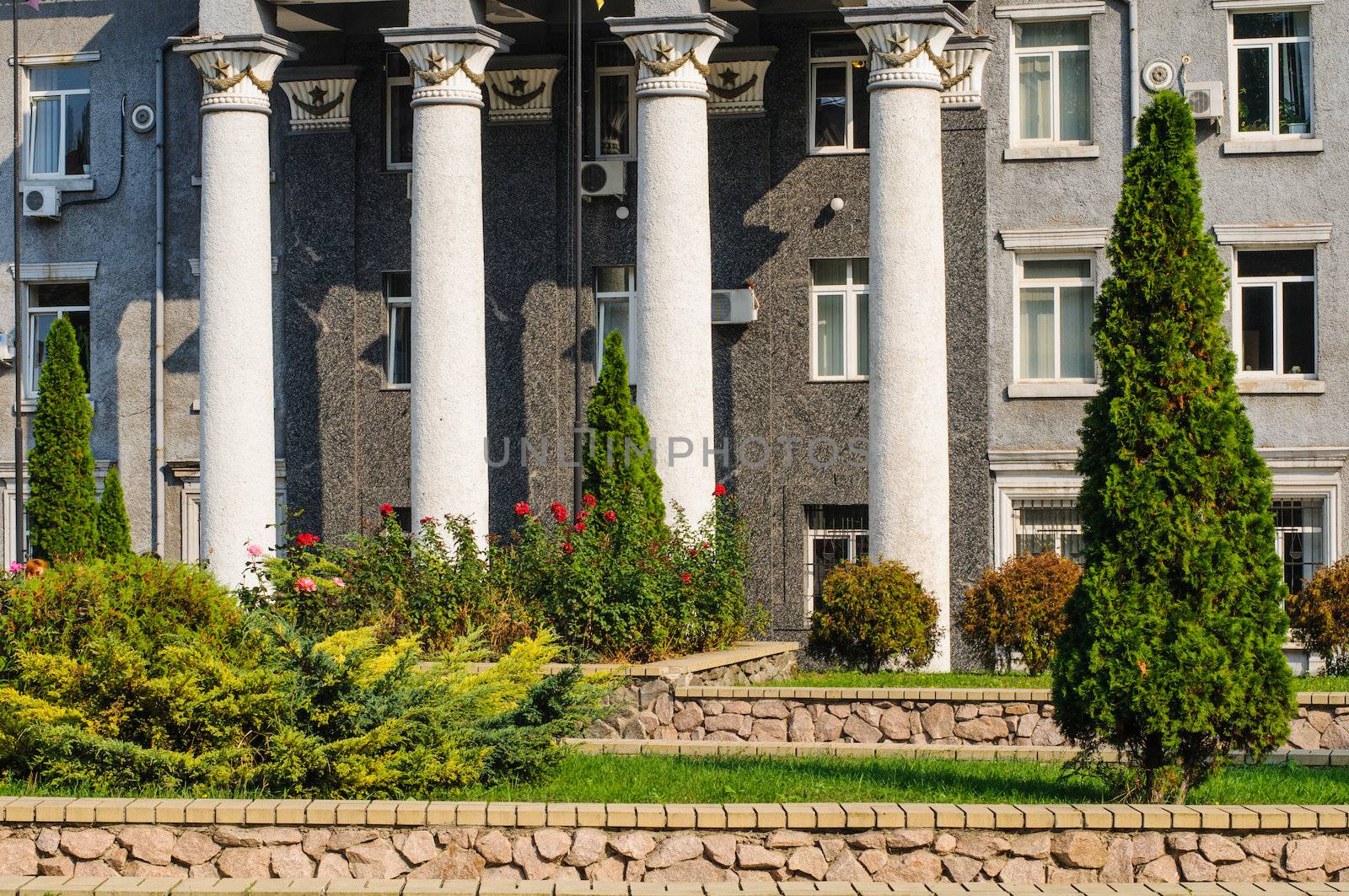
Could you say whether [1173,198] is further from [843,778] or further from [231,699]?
[231,699]

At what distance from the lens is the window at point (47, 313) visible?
28.6 meters

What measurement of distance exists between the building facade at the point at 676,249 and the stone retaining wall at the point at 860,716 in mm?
5783

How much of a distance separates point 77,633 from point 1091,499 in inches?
251

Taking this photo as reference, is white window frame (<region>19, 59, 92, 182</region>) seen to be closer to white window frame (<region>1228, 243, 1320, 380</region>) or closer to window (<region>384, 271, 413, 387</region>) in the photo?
window (<region>384, 271, 413, 387</region>)

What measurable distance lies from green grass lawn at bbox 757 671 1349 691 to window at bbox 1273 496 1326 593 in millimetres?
5809

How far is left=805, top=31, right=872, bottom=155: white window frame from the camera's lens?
Result: 1015 inches

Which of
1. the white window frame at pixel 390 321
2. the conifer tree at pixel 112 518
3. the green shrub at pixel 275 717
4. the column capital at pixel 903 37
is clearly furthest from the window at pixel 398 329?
the green shrub at pixel 275 717

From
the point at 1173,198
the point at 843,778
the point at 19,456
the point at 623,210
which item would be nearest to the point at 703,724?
the point at 843,778

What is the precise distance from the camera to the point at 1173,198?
451 inches

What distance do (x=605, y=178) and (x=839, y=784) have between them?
50.8 ft

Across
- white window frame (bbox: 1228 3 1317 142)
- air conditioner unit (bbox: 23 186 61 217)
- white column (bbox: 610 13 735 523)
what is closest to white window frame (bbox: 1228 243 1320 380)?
white window frame (bbox: 1228 3 1317 142)

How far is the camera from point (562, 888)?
9.90m

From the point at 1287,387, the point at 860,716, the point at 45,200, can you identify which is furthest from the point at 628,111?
the point at 860,716

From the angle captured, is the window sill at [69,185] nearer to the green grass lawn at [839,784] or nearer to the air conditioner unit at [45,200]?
the air conditioner unit at [45,200]
